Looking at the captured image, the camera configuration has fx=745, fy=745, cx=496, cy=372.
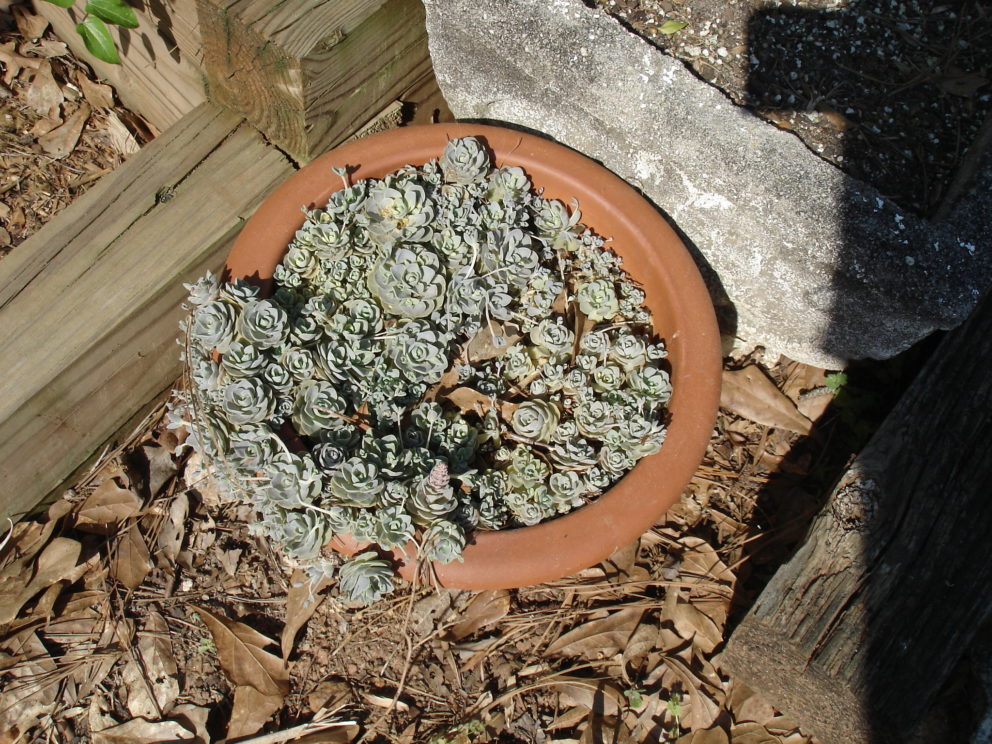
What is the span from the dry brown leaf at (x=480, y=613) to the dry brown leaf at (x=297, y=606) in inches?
14.9

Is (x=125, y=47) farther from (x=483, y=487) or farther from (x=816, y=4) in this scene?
(x=816, y=4)

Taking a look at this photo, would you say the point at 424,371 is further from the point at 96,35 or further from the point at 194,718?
the point at 96,35

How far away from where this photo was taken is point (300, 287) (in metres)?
1.87

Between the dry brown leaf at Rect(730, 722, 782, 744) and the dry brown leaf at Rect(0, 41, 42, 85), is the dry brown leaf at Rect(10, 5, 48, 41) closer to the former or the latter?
the dry brown leaf at Rect(0, 41, 42, 85)

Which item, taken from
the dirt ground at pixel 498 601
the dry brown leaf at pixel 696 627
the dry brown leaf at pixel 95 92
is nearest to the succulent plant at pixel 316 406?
the dirt ground at pixel 498 601

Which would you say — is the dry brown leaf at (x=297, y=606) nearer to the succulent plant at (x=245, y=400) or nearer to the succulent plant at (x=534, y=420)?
the succulent plant at (x=245, y=400)

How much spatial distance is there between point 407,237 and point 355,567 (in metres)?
0.78

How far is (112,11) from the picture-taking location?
6.92 ft

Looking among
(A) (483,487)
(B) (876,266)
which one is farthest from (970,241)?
(A) (483,487)

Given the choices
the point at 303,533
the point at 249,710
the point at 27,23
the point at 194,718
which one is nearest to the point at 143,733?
the point at 194,718

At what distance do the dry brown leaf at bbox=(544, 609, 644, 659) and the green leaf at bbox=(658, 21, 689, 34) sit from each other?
1.74 meters

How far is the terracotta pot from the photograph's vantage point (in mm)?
1704

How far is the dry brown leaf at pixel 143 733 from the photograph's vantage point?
76.5 inches

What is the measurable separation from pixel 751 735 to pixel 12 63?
128 inches
